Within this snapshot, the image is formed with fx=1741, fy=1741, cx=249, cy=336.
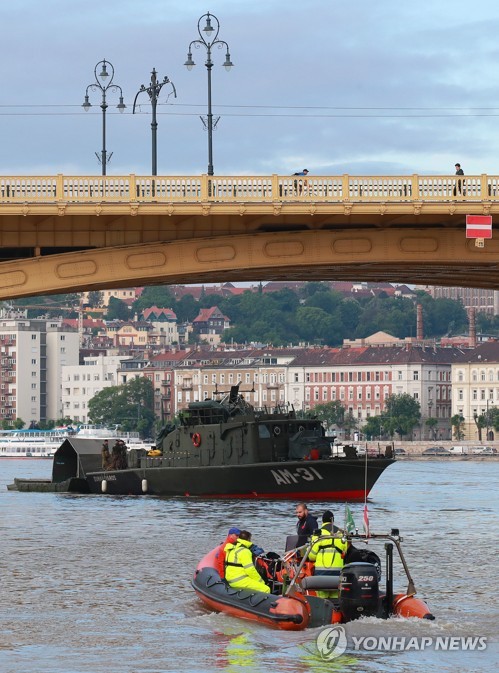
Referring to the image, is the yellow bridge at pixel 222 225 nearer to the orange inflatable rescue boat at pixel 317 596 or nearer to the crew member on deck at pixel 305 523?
the crew member on deck at pixel 305 523

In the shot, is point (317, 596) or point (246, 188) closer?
point (317, 596)

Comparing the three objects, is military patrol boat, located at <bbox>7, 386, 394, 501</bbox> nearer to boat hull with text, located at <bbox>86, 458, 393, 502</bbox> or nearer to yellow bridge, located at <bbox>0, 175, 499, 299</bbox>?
boat hull with text, located at <bbox>86, 458, 393, 502</bbox>

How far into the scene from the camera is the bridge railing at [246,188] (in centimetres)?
4716

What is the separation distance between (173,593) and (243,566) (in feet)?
16.7

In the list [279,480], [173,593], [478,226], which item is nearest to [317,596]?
[173,593]

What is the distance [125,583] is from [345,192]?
14312mm

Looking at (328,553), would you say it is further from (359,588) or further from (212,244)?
(212,244)

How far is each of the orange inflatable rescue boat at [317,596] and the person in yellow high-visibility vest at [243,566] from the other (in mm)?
183

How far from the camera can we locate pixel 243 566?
31.3m

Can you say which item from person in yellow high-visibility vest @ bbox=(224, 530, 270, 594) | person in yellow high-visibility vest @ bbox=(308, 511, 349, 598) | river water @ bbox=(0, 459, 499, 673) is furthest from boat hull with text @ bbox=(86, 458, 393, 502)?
person in yellow high-visibility vest @ bbox=(308, 511, 349, 598)

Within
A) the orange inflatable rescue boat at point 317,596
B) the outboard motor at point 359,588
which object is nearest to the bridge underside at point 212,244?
the orange inflatable rescue boat at point 317,596

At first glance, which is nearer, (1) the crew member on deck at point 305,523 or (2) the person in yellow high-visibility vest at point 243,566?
(2) the person in yellow high-visibility vest at point 243,566

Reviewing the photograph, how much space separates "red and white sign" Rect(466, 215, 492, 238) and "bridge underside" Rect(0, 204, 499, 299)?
66 centimetres

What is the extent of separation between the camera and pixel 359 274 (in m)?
55.7
